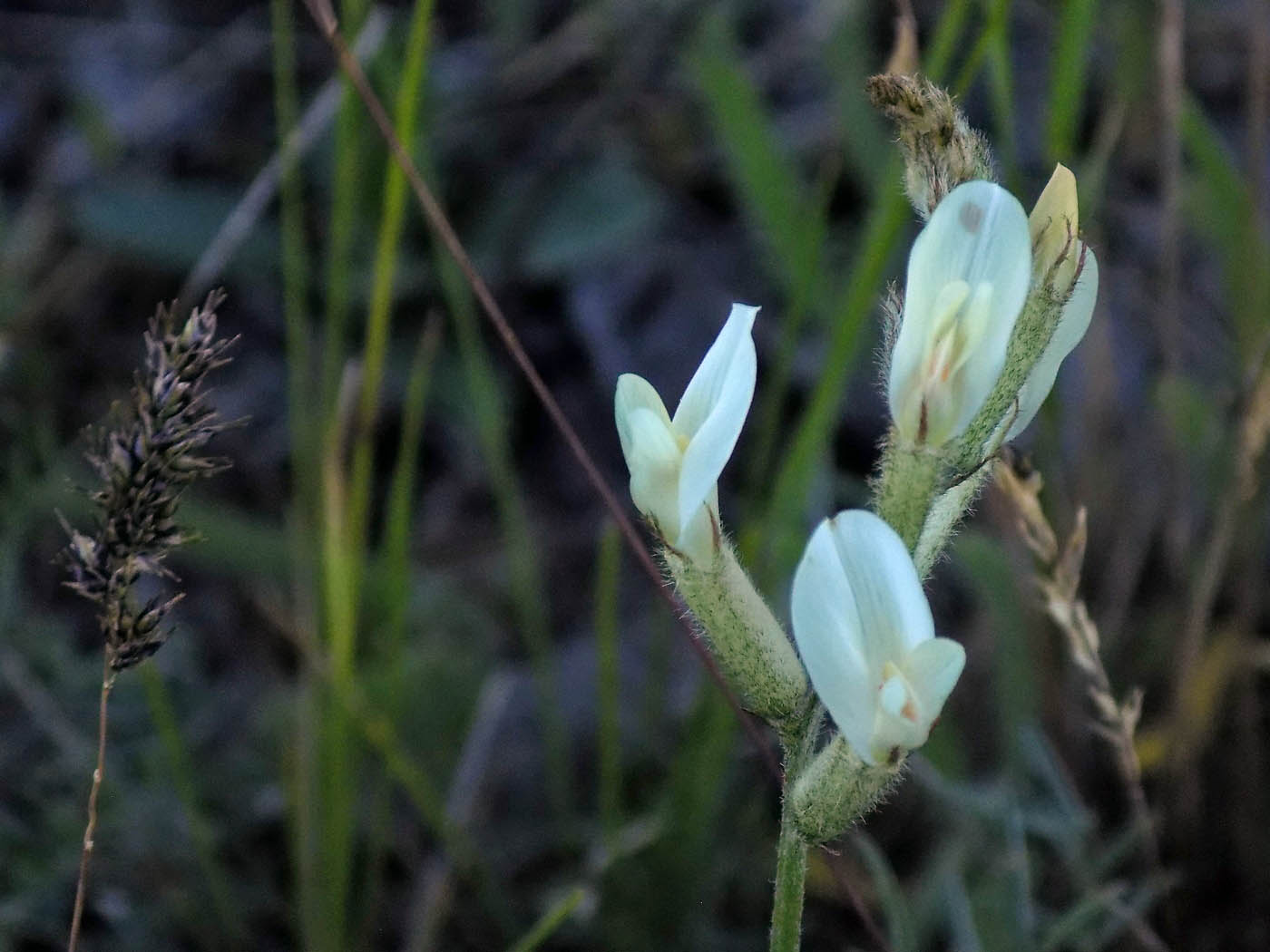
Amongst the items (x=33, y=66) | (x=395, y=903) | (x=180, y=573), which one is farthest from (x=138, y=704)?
(x=33, y=66)

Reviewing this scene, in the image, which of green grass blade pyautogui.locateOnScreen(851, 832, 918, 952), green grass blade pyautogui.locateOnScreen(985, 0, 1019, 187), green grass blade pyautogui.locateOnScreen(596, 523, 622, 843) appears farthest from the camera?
green grass blade pyautogui.locateOnScreen(596, 523, 622, 843)

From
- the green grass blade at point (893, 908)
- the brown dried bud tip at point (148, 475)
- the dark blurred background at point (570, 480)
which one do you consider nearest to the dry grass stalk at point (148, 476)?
the brown dried bud tip at point (148, 475)

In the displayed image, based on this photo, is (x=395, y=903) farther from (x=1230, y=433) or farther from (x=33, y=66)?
(x=33, y=66)

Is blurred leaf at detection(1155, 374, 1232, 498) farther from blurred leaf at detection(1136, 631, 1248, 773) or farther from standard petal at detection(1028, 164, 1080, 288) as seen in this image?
standard petal at detection(1028, 164, 1080, 288)

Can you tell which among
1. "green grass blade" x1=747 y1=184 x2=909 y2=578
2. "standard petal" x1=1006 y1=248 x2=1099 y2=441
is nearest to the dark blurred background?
"green grass blade" x1=747 y1=184 x2=909 y2=578

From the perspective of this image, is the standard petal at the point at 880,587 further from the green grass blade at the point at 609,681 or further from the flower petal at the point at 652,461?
the green grass blade at the point at 609,681

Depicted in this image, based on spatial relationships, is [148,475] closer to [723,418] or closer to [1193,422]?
[723,418]
